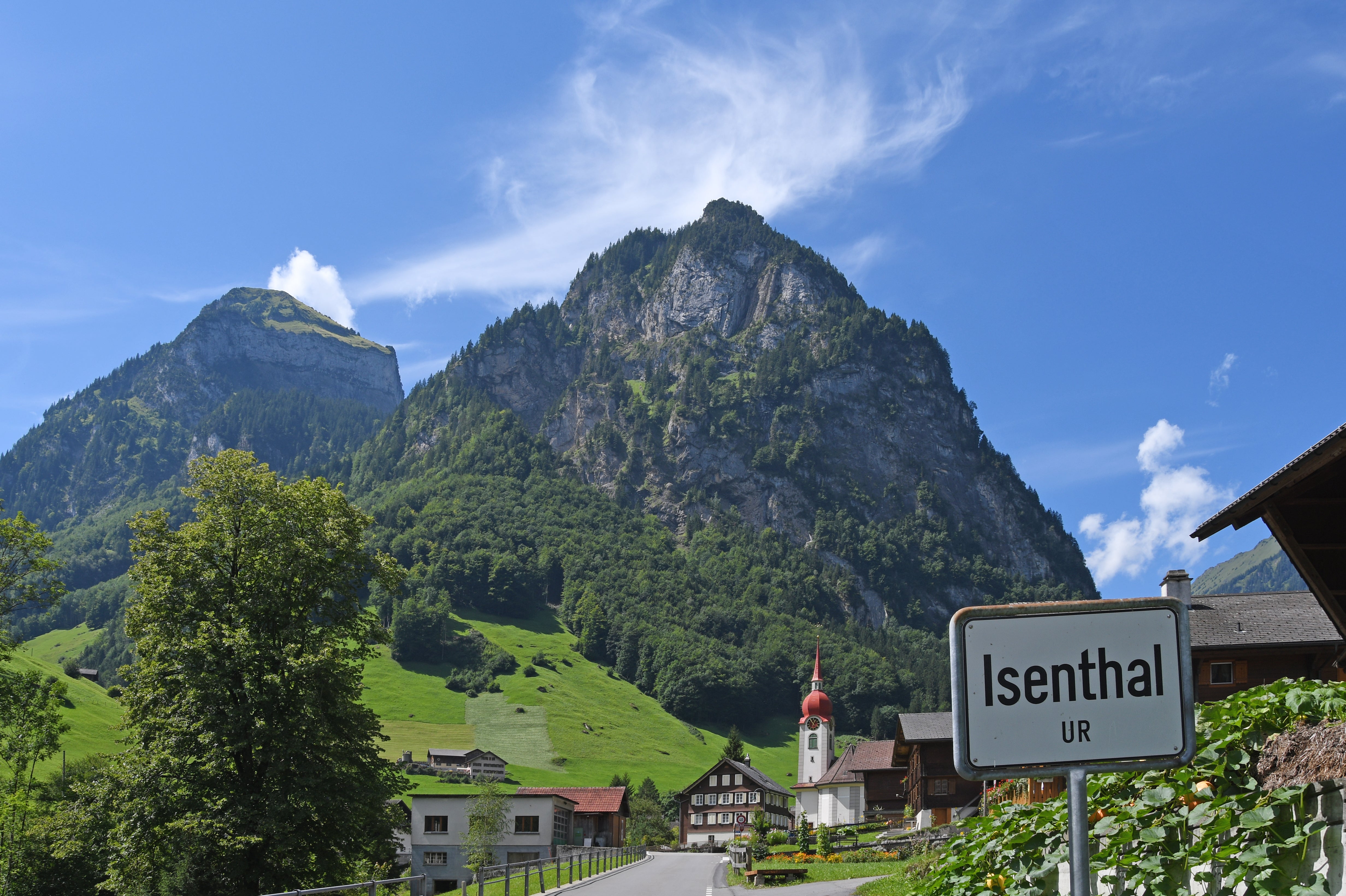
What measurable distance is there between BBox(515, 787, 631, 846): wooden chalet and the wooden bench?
2282 inches

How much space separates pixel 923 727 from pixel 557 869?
1603 inches

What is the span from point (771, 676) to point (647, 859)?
135 meters

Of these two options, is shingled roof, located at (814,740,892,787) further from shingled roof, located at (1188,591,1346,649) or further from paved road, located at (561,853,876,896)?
shingled roof, located at (1188,591,1346,649)

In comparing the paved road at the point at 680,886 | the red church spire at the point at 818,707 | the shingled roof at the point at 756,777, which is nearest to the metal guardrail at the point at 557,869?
the paved road at the point at 680,886

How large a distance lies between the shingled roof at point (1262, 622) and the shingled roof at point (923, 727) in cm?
2459

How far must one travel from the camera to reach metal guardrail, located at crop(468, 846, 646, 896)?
64.9ft

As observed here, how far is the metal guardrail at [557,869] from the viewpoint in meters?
19.8

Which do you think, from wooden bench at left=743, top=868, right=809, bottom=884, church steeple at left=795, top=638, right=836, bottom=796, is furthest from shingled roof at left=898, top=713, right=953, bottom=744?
church steeple at left=795, top=638, right=836, bottom=796

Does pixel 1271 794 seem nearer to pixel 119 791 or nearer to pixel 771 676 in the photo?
pixel 119 791

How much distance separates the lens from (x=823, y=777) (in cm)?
10188

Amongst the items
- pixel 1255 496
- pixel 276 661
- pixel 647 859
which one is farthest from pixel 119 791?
pixel 647 859

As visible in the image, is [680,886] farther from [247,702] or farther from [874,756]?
[874,756]

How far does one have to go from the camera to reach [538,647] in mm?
190125

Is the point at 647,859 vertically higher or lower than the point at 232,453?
lower
